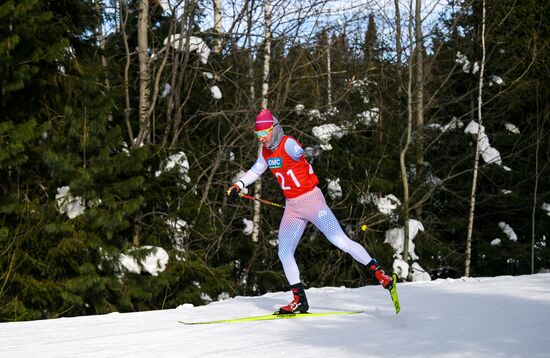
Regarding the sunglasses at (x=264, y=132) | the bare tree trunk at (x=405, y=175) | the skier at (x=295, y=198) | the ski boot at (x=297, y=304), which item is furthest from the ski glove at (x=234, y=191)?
the bare tree trunk at (x=405, y=175)

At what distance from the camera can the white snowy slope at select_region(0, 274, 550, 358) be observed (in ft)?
14.8

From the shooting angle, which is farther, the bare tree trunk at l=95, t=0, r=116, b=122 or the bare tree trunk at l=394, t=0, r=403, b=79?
the bare tree trunk at l=394, t=0, r=403, b=79

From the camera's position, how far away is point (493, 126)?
18.7m

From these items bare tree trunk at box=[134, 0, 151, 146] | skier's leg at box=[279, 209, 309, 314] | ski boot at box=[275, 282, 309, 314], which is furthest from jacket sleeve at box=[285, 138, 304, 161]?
bare tree trunk at box=[134, 0, 151, 146]

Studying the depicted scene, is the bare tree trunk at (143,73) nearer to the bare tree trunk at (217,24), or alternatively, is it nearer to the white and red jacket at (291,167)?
the bare tree trunk at (217,24)

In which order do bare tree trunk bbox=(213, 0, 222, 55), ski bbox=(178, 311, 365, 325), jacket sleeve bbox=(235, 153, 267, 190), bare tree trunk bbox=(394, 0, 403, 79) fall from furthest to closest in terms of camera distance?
bare tree trunk bbox=(394, 0, 403, 79) → bare tree trunk bbox=(213, 0, 222, 55) → jacket sleeve bbox=(235, 153, 267, 190) → ski bbox=(178, 311, 365, 325)

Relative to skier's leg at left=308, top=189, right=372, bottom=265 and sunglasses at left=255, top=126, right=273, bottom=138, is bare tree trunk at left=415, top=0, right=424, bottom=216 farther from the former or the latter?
sunglasses at left=255, top=126, right=273, bottom=138

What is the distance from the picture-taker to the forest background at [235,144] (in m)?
10.3

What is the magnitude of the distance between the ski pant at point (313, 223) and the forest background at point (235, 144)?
1.18 ft

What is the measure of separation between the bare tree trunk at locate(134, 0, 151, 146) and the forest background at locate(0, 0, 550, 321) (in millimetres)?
41

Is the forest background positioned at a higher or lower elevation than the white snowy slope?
higher

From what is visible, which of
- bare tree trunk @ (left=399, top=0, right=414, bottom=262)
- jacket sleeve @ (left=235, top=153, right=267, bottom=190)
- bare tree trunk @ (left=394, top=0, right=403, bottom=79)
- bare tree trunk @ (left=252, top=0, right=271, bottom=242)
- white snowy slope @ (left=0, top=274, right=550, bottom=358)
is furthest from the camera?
bare tree trunk @ (left=394, top=0, right=403, bottom=79)

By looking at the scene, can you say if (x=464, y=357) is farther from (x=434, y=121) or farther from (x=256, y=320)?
(x=434, y=121)

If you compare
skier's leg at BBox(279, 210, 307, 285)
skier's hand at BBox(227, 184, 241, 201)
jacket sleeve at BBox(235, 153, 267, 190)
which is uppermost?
jacket sleeve at BBox(235, 153, 267, 190)
